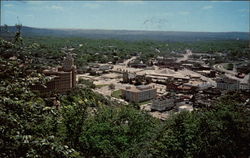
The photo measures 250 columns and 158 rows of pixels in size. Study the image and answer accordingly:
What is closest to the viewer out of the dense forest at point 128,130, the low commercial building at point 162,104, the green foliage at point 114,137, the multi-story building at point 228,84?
the dense forest at point 128,130

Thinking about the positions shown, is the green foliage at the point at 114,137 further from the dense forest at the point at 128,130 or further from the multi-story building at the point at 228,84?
the multi-story building at the point at 228,84

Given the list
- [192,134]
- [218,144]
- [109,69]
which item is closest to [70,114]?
[192,134]

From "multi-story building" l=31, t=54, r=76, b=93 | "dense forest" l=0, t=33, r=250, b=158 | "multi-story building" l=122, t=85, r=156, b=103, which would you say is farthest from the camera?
"multi-story building" l=122, t=85, r=156, b=103

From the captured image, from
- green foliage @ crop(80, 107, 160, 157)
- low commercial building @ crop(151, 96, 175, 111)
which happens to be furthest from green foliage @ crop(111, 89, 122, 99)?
green foliage @ crop(80, 107, 160, 157)

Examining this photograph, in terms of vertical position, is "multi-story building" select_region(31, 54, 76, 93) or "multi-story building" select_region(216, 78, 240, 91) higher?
"multi-story building" select_region(31, 54, 76, 93)

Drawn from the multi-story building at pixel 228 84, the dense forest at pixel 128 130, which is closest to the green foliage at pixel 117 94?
the multi-story building at pixel 228 84

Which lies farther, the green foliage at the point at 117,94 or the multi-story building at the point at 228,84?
the multi-story building at the point at 228,84

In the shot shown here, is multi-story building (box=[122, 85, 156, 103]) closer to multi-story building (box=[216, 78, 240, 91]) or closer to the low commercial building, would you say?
the low commercial building

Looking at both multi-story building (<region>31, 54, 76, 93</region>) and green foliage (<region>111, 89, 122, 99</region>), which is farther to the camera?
green foliage (<region>111, 89, 122, 99</region>)
